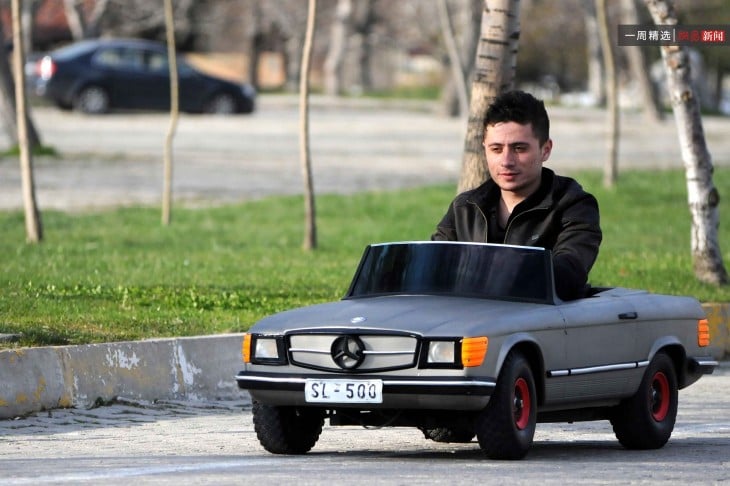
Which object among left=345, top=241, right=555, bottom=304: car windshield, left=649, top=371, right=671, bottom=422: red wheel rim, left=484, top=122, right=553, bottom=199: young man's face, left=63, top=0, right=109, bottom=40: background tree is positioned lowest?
left=649, top=371, right=671, bottom=422: red wheel rim

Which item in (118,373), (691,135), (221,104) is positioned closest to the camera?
(118,373)

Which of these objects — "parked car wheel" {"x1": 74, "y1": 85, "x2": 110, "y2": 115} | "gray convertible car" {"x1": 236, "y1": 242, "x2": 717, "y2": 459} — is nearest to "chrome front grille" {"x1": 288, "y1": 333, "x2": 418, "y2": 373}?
"gray convertible car" {"x1": 236, "y1": 242, "x2": 717, "y2": 459}

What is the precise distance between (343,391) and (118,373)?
3337 millimetres

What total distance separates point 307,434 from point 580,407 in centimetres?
140

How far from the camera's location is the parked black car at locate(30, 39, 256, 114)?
42.6m

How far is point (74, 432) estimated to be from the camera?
10.1 meters

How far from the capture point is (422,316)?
848cm

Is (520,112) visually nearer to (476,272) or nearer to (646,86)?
(476,272)

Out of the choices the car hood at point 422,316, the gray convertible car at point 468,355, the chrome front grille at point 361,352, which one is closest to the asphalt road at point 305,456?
the gray convertible car at point 468,355

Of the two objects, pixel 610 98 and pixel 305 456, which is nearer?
pixel 305 456

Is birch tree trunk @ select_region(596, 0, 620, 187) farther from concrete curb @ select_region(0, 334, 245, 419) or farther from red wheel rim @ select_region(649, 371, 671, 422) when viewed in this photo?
red wheel rim @ select_region(649, 371, 671, 422)

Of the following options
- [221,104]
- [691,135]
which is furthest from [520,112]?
[221,104]

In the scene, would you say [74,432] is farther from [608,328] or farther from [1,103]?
[1,103]

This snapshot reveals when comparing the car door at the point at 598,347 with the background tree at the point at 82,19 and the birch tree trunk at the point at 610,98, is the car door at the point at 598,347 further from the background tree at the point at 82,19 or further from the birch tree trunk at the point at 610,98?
the background tree at the point at 82,19
